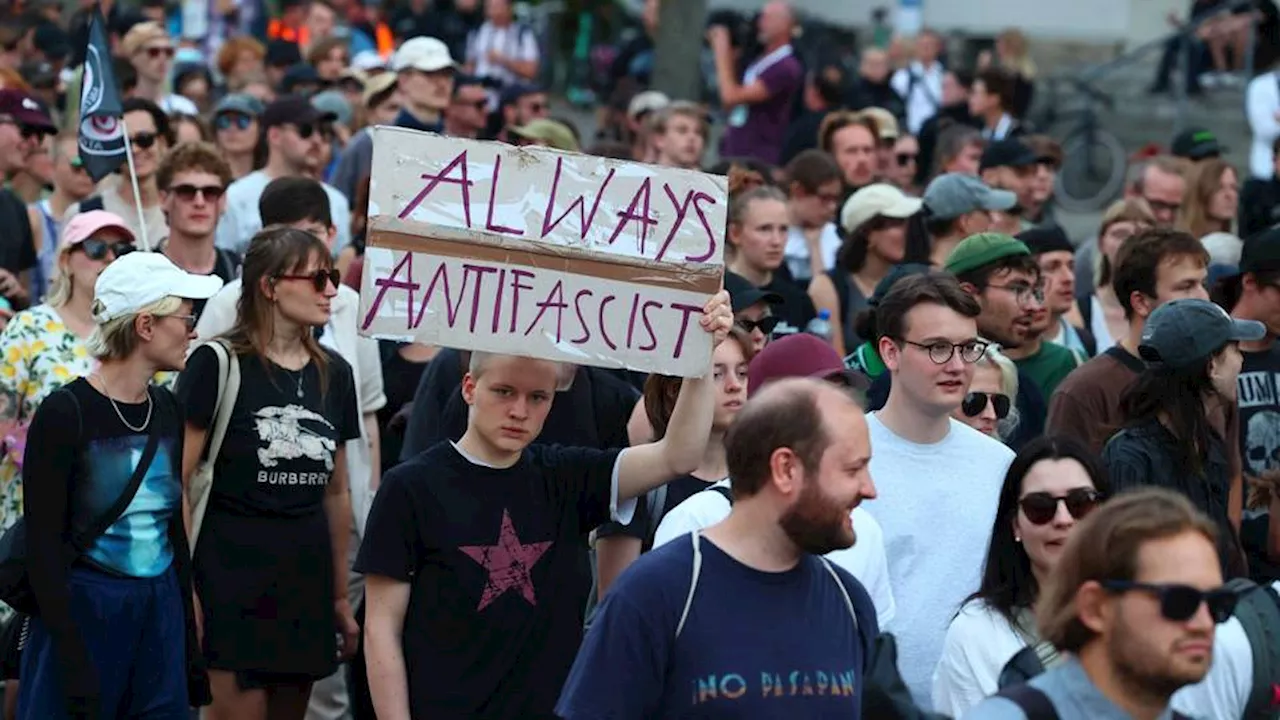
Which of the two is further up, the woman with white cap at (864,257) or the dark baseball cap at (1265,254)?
the dark baseball cap at (1265,254)

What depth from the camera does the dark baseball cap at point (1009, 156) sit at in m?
12.4

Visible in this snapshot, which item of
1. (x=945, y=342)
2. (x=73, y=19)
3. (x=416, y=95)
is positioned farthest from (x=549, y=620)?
(x=73, y=19)

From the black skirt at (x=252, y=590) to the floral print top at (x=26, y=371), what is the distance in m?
0.84

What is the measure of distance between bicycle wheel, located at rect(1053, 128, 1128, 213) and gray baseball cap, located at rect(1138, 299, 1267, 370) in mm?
14297

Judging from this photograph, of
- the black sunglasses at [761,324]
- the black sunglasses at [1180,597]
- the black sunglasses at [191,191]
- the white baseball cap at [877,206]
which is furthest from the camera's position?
the white baseball cap at [877,206]

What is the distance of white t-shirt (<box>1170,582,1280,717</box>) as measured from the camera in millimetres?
5258

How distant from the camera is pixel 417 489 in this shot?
5.92 m

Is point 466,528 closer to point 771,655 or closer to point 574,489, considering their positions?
point 574,489

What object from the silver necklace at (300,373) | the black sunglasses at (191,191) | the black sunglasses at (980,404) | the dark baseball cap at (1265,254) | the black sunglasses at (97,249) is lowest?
the silver necklace at (300,373)

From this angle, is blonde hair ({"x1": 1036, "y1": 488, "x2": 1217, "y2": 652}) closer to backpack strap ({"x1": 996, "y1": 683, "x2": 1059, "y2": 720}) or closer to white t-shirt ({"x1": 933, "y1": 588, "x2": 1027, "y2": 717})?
backpack strap ({"x1": 996, "y1": 683, "x2": 1059, "y2": 720})

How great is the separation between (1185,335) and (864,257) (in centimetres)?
370

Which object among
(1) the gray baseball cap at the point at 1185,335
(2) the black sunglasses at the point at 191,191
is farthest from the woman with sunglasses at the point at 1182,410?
(2) the black sunglasses at the point at 191,191

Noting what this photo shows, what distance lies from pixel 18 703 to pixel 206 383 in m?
1.15

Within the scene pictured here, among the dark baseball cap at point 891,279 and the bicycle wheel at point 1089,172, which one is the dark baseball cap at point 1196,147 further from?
the bicycle wheel at point 1089,172
